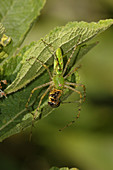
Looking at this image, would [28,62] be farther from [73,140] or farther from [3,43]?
[73,140]

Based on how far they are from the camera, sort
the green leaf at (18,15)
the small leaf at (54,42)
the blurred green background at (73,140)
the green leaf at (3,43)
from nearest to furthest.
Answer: the small leaf at (54,42) → the green leaf at (3,43) → the green leaf at (18,15) → the blurred green background at (73,140)

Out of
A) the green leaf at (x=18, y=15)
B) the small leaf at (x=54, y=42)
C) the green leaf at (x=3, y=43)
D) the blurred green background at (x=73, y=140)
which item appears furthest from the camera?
the blurred green background at (x=73, y=140)

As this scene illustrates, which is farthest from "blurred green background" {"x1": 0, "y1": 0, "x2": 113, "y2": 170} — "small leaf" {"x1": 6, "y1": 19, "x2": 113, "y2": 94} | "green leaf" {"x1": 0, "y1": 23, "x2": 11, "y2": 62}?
"small leaf" {"x1": 6, "y1": 19, "x2": 113, "y2": 94}

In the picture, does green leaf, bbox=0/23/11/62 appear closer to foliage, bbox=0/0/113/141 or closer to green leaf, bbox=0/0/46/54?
foliage, bbox=0/0/113/141

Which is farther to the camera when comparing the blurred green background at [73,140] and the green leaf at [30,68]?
the blurred green background at [73,140]

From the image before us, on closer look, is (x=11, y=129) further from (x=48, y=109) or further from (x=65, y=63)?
(x=65, y=63)

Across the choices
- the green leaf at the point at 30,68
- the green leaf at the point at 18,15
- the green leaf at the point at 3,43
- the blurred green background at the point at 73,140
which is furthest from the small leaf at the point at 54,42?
the blurred green background at the point at 73,140

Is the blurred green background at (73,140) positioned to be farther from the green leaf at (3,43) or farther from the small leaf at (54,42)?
the small leaf at (54,42)

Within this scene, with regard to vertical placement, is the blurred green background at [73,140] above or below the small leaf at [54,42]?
above
